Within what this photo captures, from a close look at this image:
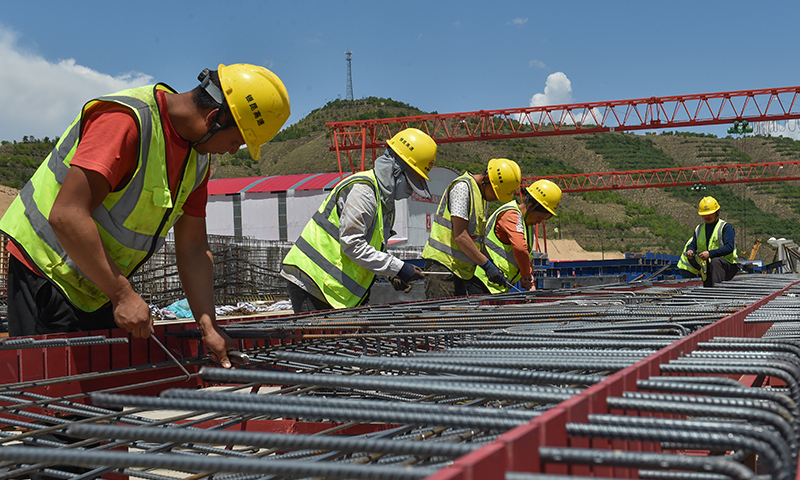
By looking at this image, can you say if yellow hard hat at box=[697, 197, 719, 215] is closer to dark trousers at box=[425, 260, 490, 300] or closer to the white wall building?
dark trousers at box=[425, 260, 490, 300]

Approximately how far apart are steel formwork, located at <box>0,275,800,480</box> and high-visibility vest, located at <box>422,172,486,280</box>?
3024 mm

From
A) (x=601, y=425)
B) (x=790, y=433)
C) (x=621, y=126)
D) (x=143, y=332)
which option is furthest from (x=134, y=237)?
(x=621, y=126)

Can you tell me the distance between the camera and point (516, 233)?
21.5 feet

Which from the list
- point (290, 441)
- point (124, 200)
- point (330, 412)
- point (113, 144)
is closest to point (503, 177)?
point (124, 200)

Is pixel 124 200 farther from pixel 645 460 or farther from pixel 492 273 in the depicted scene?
pixel 492 273

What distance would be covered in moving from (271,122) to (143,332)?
42.3 inches

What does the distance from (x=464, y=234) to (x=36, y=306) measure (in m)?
3.91

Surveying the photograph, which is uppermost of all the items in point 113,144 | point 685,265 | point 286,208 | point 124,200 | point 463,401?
point 286,208

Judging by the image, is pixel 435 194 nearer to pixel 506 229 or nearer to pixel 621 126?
pixel 621 126

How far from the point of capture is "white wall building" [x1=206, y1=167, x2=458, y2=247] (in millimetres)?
29812

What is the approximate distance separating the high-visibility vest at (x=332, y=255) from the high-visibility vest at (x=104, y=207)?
1786 millimetres

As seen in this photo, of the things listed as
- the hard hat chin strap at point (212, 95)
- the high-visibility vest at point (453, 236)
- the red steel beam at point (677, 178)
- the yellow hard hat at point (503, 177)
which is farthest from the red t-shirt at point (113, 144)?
the red steel beam at point (677, 178)

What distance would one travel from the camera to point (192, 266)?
9.41ft

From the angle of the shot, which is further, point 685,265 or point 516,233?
point 685,265
